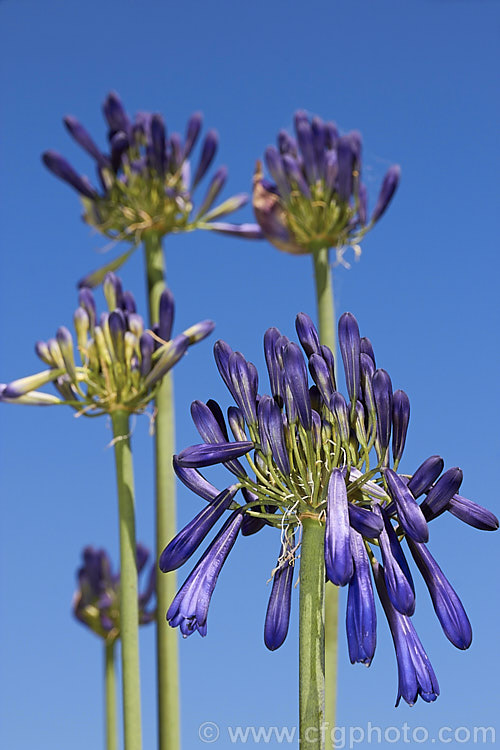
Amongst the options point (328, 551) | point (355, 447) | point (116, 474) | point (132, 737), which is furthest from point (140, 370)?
point (328, 551)

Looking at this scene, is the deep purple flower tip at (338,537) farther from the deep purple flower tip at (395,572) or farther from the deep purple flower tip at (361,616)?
the deep purple flower tip at (395,572)

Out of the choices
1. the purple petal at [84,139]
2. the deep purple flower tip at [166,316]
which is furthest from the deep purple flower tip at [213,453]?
the purple petal at [84,139]

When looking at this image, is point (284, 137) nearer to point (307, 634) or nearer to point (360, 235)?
point (360, 235)

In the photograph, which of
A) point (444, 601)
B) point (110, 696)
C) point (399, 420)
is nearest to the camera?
point (444, 601)

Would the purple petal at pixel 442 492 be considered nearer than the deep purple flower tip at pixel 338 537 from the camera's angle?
No

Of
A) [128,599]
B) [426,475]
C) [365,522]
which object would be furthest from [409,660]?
[128,599]

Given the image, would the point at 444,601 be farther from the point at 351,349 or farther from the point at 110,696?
the point at 110,696

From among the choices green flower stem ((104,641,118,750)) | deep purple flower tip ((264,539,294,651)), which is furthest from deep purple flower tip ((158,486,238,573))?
green flower stem ((104,641,118,750))
